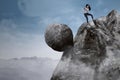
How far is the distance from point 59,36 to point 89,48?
1.93m

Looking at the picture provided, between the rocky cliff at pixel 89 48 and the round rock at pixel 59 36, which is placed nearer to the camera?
the rocky cliff at pixel 89 48

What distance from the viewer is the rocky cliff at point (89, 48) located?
20.0 m

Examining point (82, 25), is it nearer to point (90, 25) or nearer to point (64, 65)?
point (90, 25)

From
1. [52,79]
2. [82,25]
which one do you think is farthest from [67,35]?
[52,79]

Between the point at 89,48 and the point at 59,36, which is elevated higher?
the point at 59,36


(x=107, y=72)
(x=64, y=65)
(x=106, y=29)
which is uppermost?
(x=106, y=29)

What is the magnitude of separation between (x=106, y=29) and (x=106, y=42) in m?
1.11

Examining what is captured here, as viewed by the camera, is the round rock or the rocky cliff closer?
the rocky cliff

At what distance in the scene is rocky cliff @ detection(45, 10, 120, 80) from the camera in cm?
1995

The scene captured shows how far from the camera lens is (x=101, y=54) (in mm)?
20375

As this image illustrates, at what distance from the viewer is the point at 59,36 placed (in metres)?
21.4

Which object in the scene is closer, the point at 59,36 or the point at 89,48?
the point at 89,48

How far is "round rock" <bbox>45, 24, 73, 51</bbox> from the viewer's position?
21.4m

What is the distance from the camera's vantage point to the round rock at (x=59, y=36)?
21406 millimetres
